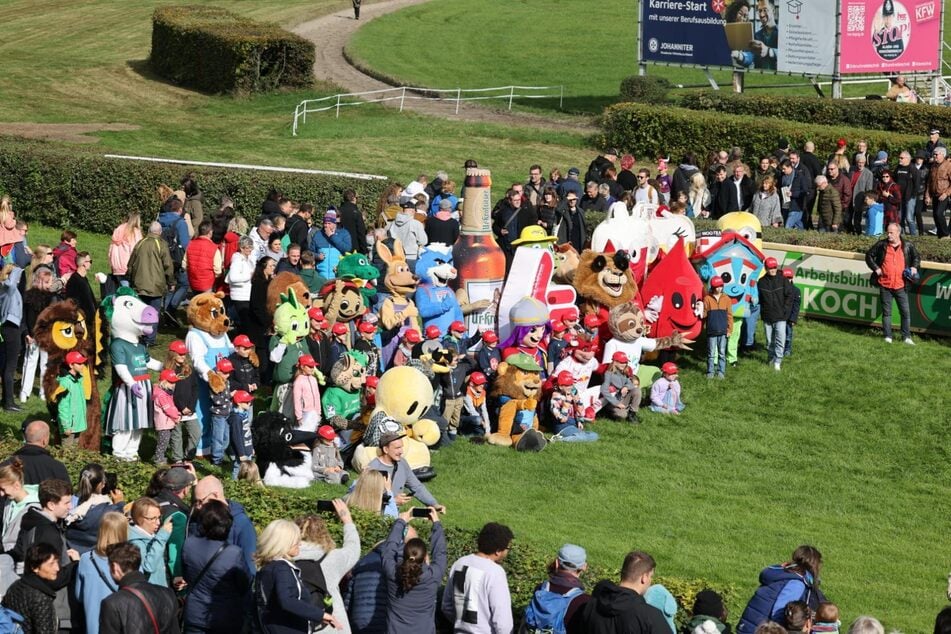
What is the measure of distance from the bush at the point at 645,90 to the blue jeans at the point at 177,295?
62.0ft

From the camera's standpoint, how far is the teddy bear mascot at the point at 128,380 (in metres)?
15.8

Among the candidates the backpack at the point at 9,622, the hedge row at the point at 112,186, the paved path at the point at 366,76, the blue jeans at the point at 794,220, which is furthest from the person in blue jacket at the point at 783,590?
the paved path at the point at 366,76

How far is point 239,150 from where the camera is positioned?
34.1 metres

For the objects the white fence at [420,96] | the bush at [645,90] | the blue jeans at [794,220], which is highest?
the bush at [645,90]

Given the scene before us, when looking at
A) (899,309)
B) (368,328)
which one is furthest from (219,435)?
(899,309)

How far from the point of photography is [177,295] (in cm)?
2111

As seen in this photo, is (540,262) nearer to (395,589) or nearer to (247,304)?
(247,304)

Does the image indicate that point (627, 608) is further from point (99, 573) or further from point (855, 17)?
point (855, 17)

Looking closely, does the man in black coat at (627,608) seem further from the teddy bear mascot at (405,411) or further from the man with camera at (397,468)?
the teddy bear mascot at (405,411)

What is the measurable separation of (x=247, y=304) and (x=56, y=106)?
22.4 meters

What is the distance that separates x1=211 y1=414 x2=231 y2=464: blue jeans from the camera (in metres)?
15.9

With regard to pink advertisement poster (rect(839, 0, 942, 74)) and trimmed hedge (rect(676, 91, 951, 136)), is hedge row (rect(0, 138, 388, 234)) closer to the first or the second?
trimmed hedge (rect(676, 91, 951, 136))

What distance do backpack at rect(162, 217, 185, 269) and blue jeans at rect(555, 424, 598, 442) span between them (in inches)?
266

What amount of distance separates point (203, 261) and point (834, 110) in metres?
18.7
